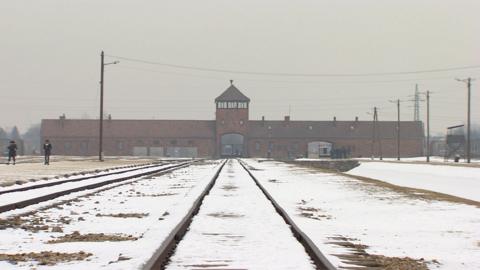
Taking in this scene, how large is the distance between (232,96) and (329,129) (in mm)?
18744

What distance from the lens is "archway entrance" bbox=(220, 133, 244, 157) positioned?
387 feet

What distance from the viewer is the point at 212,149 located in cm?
11438

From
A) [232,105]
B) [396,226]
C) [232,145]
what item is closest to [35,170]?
[396,226]

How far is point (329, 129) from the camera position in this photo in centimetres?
12012

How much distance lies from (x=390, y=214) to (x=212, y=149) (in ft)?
329

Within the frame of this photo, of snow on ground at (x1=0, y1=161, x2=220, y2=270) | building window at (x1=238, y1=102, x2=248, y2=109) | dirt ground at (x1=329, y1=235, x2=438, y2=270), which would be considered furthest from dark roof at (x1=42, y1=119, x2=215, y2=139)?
dirt ground at (x1=329, y1=235, x2=438, y2=270)

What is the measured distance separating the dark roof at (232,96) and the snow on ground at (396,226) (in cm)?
9608

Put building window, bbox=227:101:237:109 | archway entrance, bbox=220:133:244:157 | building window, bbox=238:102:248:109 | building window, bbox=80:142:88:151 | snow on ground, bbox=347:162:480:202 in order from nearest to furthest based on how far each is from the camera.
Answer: snow on ground, bbox=347:162:480:202 → building window, bbox=80:142:88:151 → building window, bbox=227:101:237:109 → building window, bbox=238:102:248:109 → archway entrance, bbox=220:133:244:157

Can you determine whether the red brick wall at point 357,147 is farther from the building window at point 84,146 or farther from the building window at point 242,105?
the building window at point 84,146

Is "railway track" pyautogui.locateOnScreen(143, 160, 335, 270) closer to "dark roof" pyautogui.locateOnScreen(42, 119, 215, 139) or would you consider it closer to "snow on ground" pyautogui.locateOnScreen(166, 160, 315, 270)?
"snow on ground" pyautogui.locateOnScreen(166, 160, 315, 270)

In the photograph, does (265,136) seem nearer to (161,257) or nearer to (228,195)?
(228,195)

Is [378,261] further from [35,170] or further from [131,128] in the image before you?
[131,128]

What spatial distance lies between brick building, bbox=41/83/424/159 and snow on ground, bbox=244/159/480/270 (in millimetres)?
94886

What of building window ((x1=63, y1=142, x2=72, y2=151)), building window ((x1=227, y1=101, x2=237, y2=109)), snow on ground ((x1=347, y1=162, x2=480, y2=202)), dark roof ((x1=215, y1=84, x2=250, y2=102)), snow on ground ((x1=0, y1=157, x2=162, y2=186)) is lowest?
snow on ground ((x1=347, y1=162, x2=480, y2=202))
